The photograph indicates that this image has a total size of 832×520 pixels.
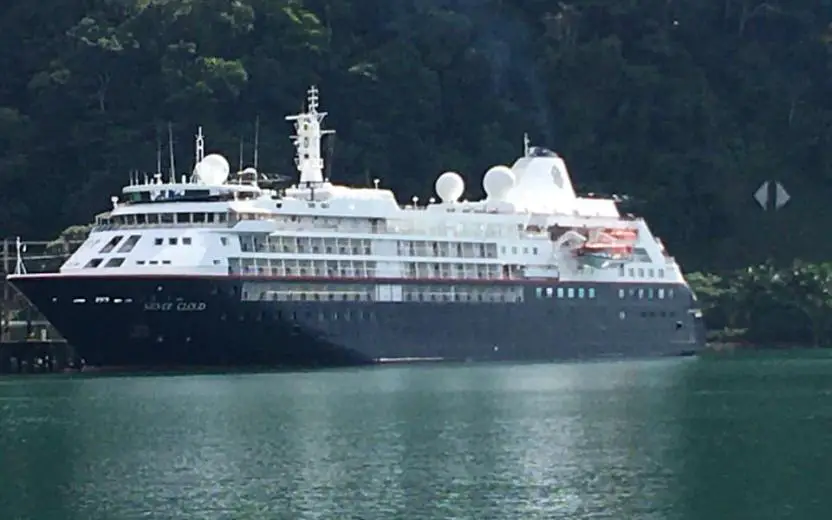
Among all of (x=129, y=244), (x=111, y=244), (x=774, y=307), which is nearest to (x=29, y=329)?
(x=111, y=244)

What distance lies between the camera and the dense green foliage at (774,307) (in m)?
93.9

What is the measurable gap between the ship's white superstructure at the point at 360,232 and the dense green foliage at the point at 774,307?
8.29 meters

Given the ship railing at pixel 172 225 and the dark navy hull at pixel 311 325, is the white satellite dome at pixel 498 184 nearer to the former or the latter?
the dark navy hull at pixel 311 325

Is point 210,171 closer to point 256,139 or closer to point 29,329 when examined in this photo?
point 29,329

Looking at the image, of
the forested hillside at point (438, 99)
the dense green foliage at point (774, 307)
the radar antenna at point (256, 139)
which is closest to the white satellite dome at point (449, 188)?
the dense green foliage at point (774, 307)

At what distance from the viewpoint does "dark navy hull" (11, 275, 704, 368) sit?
72000mm

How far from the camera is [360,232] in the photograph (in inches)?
3081

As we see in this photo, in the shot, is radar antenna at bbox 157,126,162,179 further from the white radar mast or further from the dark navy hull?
the dark navy hull

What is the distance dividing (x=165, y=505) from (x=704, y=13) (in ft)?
271

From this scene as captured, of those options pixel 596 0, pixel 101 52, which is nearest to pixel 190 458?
pixel 101 52

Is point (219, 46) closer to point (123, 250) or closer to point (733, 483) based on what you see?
point (123, 250)

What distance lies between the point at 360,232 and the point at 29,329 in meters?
14.4

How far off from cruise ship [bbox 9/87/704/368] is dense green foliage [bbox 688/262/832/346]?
7036 mm

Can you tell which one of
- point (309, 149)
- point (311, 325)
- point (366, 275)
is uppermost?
point (309, 149)
